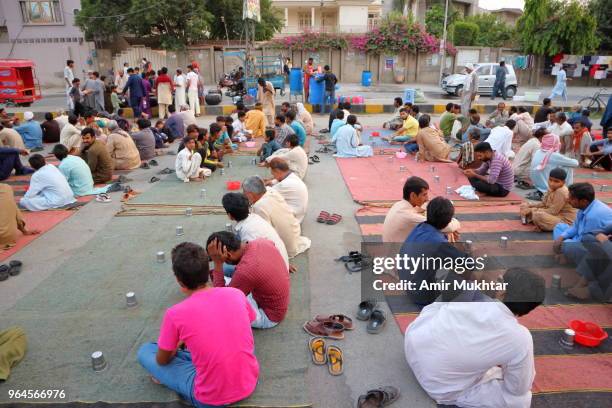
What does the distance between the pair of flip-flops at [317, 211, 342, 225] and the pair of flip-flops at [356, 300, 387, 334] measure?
224 cm

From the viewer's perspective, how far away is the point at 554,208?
19.1ft

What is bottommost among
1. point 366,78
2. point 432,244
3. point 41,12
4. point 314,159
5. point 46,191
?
point 314,159

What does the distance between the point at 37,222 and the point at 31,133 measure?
5525 mm

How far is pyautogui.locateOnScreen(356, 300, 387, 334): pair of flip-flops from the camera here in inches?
157

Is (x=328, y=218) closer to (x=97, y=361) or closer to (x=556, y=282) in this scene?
(x=556, y=282)

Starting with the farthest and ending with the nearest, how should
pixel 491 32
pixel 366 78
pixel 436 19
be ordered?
pixel 436 19
pixel 491 32
pixel 366 78

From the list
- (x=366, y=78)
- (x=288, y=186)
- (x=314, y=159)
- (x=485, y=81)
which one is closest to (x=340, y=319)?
(x=288, y=186)

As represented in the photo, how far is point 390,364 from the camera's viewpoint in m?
3.60

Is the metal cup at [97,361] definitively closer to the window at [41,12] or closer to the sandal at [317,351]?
the sandal at [317,351]

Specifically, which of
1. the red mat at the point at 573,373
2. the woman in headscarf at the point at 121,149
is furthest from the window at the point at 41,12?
the red mat at the point at 573,373

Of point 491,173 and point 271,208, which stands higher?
point 271,208

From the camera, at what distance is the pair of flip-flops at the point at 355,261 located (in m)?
5.11

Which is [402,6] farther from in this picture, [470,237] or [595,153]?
[470,237]

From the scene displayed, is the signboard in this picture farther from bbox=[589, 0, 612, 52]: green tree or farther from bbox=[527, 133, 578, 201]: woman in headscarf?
bbox=[589, 0, 612, 52]: green tree
